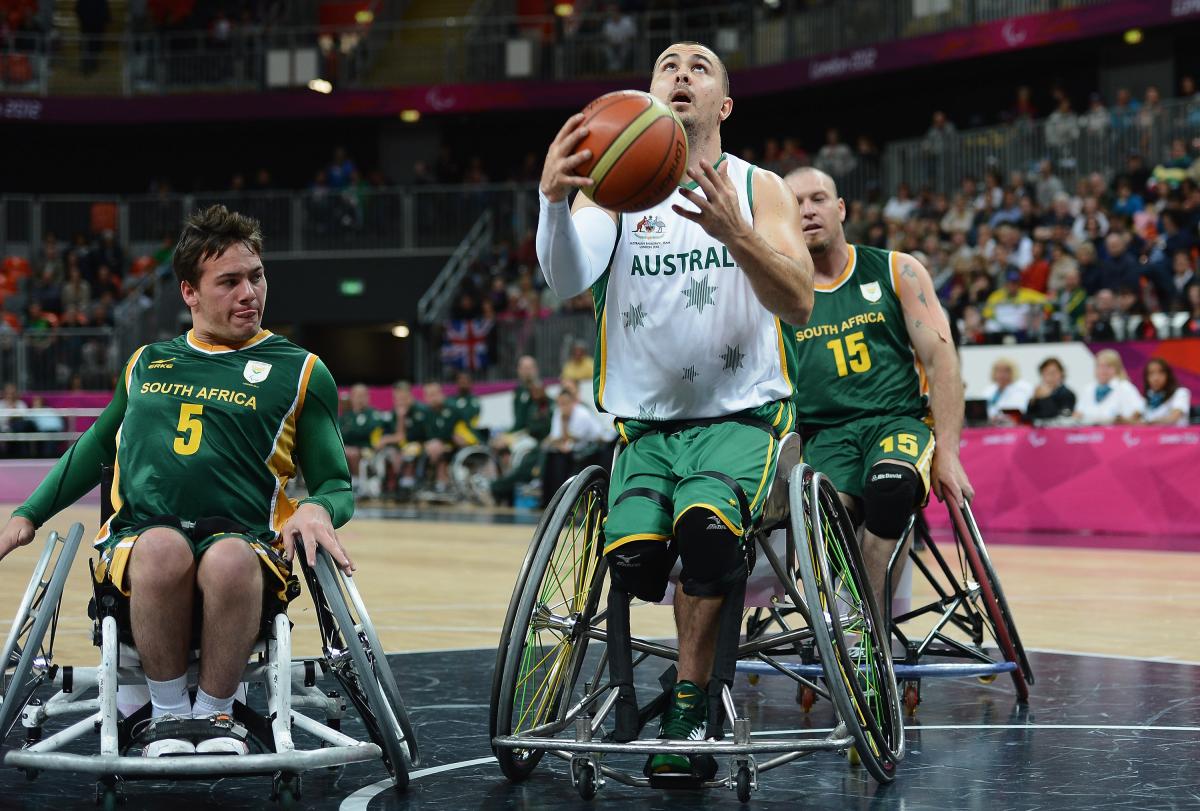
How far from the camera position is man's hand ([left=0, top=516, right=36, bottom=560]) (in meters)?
4.02

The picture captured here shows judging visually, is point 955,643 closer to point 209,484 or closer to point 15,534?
point 209,484

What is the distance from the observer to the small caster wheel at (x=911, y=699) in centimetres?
560

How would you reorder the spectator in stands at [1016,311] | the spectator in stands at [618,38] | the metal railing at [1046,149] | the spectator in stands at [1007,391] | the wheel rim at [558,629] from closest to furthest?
the wheel rim at [558,629], the spectator in stands at [1007,391], the spectator in stands at [1016,311], the metal railing at [1046,149], the spectator in stands at [618,38]

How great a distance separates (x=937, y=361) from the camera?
19.7 ft

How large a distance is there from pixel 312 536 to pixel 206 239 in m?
0.90

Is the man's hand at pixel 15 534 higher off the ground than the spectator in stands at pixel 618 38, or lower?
lower

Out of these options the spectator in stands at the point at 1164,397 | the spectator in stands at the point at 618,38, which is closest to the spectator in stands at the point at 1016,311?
the spectator in stands at the point at 1164,397

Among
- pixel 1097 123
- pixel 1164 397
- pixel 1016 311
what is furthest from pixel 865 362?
pixel 1097 123

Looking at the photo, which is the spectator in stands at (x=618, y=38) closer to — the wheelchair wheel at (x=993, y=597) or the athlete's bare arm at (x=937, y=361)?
the athlete's bare arm at (x=937, y=361)

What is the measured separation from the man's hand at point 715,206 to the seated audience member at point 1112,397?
11.1 metres

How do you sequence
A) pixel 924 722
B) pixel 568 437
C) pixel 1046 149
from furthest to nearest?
1. pixel 1046 149
2. pixel 568 437
3. pixel 924 722

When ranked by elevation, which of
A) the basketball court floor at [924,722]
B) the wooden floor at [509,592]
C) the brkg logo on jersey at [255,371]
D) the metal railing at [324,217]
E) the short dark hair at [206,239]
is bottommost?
the wooden floor at [509,592]

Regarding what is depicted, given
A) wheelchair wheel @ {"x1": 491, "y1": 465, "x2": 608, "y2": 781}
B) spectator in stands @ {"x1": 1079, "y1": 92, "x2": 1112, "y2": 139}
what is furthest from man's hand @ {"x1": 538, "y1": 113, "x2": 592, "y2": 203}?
spectator in stands @ {"x1": 1079, "y1": 92, "x2": 1112, "y2": 139}

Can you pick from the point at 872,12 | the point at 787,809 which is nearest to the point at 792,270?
the point at 787,809
